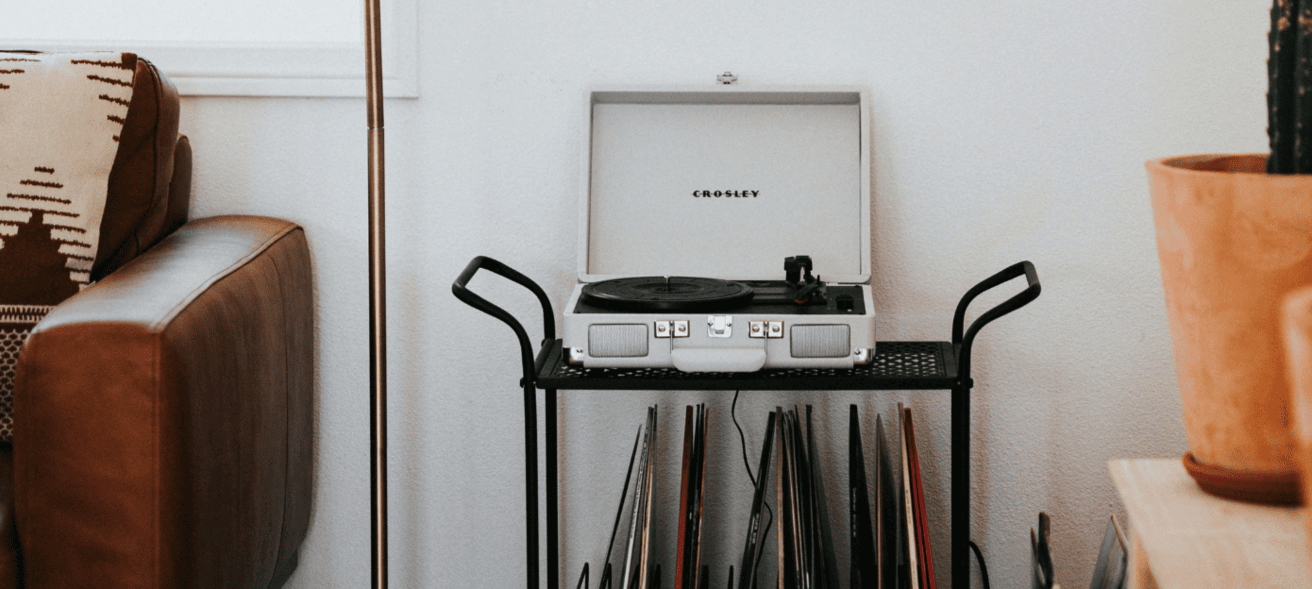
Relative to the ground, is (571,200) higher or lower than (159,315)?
higher

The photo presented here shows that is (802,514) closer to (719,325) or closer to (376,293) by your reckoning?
(719,325)

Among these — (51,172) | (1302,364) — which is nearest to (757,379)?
(1302,364)

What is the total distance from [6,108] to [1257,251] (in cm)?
140

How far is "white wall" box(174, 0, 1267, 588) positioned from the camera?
1444 millimetres

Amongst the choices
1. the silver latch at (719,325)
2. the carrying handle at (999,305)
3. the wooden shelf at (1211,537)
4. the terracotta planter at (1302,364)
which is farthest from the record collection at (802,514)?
the terracotta planter at (1302,364)

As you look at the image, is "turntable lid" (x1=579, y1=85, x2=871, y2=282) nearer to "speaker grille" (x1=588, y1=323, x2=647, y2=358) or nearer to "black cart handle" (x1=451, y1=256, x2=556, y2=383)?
"black cart handle" (x1=451, y1=256, x2=556, y2=383)

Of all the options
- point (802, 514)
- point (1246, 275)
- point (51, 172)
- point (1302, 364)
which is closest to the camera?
point (1302, 364)

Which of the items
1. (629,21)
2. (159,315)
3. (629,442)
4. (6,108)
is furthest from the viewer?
(629,442)

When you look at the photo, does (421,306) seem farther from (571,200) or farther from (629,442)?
(629,442)

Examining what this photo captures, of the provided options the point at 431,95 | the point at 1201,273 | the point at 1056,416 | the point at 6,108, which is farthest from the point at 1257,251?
the point at 6,108

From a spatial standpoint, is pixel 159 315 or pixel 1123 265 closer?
pixel 159 315

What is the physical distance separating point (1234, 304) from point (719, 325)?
67cm

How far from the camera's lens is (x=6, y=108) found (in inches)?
49.6

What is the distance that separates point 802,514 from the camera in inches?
53.7
